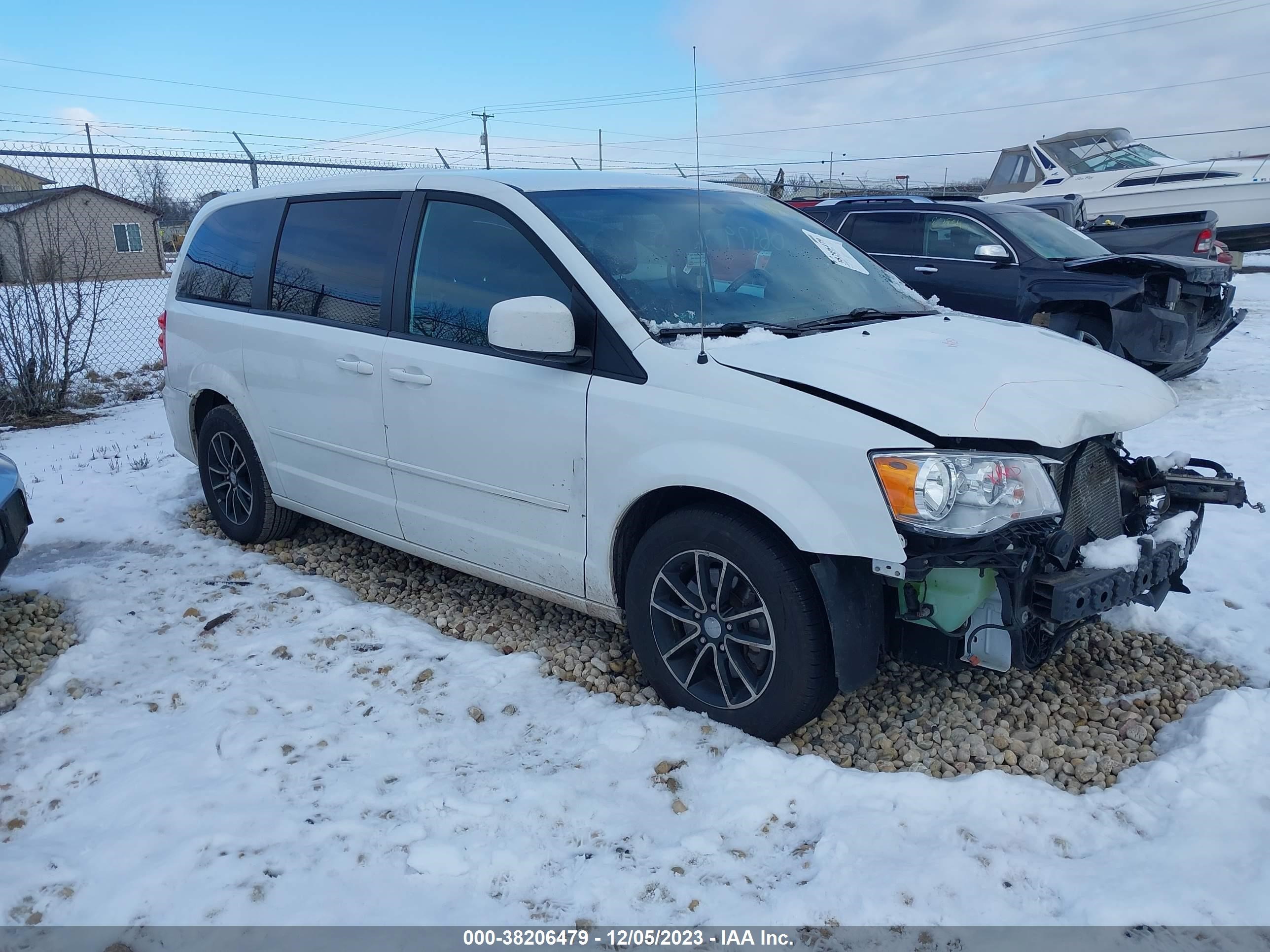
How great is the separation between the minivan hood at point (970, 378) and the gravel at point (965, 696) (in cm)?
104

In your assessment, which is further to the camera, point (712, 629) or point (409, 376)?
point (409, 376)

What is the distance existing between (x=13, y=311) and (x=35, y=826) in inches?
272

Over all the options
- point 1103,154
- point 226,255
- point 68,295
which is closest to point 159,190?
point 68,295

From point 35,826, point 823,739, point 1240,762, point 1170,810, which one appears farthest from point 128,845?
point 1240,762

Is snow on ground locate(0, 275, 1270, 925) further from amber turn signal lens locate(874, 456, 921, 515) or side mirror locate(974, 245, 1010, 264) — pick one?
side mirror locate(974, 245, 1010, 264)

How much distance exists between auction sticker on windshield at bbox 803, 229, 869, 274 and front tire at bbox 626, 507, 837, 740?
1575 mm

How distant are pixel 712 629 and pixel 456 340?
5.10 feet

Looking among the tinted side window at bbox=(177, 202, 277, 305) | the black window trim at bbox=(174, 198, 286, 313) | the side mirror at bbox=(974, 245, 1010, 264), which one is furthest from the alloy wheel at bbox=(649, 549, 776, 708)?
the side mirror at bbox=(974, 245, 1010, 264)

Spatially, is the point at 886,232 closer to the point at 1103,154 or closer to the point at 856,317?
the point at 856,317

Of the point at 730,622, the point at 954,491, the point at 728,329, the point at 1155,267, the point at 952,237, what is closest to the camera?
the point at 954,491

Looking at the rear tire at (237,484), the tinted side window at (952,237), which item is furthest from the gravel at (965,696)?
the tinted side window at (952,237)

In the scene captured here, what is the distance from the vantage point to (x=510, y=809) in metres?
2.69

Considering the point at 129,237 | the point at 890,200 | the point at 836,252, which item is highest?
the point at 129,237

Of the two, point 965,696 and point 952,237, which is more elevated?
point 952,237
